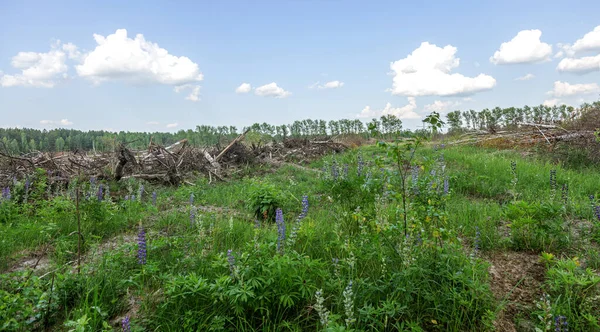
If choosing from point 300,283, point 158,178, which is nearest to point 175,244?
point 300,283

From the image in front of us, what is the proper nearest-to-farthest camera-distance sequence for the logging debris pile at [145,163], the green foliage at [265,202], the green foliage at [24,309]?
1. the green foliage at [24,309]
2. the green foliage at [265,202]
3. the logging debris pile at [145,163]

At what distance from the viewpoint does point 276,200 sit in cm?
554

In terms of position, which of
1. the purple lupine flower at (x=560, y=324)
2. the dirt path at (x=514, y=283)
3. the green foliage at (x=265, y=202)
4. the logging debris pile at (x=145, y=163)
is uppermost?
the logging debris pile at (x=145, y=163)

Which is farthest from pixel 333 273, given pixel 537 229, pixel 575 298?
pixel 537 229

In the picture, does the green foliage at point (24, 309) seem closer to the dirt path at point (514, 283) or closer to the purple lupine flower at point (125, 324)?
the purple lupine flower at point (125, 324)

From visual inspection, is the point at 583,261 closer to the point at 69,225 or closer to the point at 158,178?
the point at 69,225

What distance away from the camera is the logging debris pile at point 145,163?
795 cm

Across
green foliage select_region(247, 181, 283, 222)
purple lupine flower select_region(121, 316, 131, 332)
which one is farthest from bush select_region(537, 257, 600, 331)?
green foliage select_region(247, 181, 283, 222)

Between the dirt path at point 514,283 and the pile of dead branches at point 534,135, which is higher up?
the pile of dead branches at point 534,135

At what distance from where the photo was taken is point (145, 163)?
404 inches

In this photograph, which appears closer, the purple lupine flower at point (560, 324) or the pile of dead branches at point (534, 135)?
the purple lupine flower at point (560, 324)

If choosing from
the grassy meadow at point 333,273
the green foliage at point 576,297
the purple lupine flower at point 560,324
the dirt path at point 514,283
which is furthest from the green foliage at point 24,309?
the green foliage at point 576,297

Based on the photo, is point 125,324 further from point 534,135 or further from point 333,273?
point 534,135

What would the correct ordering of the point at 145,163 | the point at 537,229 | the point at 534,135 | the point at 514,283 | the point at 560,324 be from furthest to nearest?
the point at 534,135
the point at 145,163
the point at 537,229
the point at 514,283
the point at 560,324
